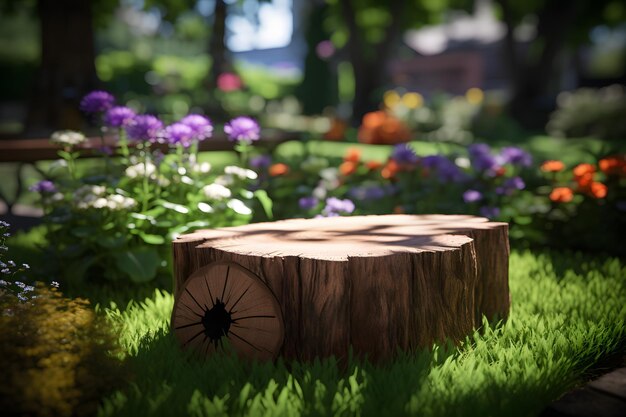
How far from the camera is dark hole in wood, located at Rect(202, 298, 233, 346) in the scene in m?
3.22

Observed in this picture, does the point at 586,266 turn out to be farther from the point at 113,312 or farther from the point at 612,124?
the point at 612,124

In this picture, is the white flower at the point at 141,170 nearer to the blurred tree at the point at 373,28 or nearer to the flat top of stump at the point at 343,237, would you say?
the flat top of stump at the point at 343,237

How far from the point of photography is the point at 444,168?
19.9 feet

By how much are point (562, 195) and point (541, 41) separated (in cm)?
1593

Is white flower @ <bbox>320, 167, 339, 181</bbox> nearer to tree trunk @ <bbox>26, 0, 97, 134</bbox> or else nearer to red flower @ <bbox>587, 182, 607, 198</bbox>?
red flower @ <bbox>587, 182, 607, 198</bbox>

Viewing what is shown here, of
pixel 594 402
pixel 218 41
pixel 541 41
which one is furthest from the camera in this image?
pixel 541 41

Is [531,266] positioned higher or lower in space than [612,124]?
lower

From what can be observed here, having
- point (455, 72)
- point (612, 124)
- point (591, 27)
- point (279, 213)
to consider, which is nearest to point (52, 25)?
point (279, 213)

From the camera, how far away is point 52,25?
11062 millimetres

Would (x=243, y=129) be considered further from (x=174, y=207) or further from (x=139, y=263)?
(x=139, y=263)

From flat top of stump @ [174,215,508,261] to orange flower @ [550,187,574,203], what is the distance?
1885mm

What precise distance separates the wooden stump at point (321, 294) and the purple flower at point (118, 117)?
1.29 meters

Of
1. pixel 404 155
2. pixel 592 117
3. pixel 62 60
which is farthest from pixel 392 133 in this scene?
pixel 404 155

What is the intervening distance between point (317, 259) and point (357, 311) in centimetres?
30
